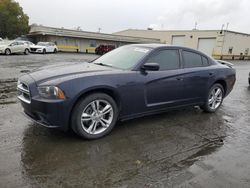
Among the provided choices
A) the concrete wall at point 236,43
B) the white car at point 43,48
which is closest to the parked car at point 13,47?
the white car at point 43,48

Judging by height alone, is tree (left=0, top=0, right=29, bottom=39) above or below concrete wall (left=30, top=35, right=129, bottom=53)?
above

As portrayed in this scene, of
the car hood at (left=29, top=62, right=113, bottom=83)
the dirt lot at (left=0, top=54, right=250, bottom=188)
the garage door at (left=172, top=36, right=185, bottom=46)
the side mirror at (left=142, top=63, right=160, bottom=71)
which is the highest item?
the garage door at (left=172, top=36, right=185, bottom=46)

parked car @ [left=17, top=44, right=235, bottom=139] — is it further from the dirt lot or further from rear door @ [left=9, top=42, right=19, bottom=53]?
rear door @ [left=9, top=42, right=19, bottom=53]

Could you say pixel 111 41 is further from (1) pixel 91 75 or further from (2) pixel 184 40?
(1) pixel 91 75

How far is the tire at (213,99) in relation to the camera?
19.1 feet

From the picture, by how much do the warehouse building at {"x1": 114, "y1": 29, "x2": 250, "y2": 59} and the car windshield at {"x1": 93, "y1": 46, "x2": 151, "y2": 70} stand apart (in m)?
39.5

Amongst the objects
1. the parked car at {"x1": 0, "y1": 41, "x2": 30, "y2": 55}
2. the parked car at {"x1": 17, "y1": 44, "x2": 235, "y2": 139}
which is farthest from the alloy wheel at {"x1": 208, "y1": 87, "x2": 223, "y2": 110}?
the parked car at {"x1": 0, "y1": 41, "x2": 30, "y2": 55}

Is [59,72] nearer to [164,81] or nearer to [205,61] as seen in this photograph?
[164,81]

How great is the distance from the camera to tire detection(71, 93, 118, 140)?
3771mm

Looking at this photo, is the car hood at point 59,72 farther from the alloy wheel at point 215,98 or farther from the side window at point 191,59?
the alloy wheel at point 215,98

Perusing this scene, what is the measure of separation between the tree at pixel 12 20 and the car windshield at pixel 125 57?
41.4 m

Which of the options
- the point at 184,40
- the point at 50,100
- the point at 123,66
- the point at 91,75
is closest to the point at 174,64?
the point at 123,66

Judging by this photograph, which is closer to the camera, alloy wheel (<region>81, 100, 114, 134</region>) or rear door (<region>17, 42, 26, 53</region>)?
alloy wheel (<region>81, 100, 114, 134</region>)

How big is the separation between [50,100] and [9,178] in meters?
1.18
